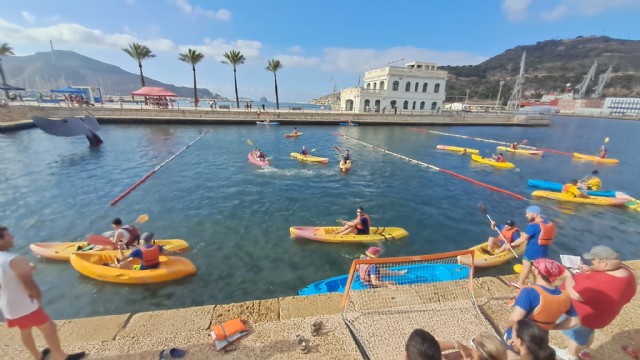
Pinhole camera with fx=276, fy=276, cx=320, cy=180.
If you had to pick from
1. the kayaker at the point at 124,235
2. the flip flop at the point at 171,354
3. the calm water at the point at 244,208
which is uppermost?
the flip flop at the point at 171,354

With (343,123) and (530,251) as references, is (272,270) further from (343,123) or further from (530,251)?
(343,123)

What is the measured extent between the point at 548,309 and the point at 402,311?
2.27m

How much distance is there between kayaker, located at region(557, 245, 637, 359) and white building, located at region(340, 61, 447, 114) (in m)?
60.1

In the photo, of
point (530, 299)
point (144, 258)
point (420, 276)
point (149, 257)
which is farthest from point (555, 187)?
point (144, 258)

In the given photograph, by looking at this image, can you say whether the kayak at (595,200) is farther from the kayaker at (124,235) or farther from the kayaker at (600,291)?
the kayaker at (124,235)

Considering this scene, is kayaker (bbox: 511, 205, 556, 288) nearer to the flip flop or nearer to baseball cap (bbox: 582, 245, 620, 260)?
baseball cap (bbox: 582, 245, 620, 260)

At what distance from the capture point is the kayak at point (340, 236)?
1099cm

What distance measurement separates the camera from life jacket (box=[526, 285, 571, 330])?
12.3 ft

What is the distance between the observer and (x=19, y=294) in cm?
366

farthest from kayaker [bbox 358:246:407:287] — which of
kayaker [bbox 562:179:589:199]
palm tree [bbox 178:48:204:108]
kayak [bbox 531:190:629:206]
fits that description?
palm tree [bbox 178:48:204:108]

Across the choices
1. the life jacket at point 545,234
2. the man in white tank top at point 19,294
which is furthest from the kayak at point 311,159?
the man in white tank top at point 19,294

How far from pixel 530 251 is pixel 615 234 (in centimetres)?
1064

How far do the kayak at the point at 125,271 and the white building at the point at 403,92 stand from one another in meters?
58.1

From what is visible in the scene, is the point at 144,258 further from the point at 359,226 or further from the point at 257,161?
the point at 257,161
